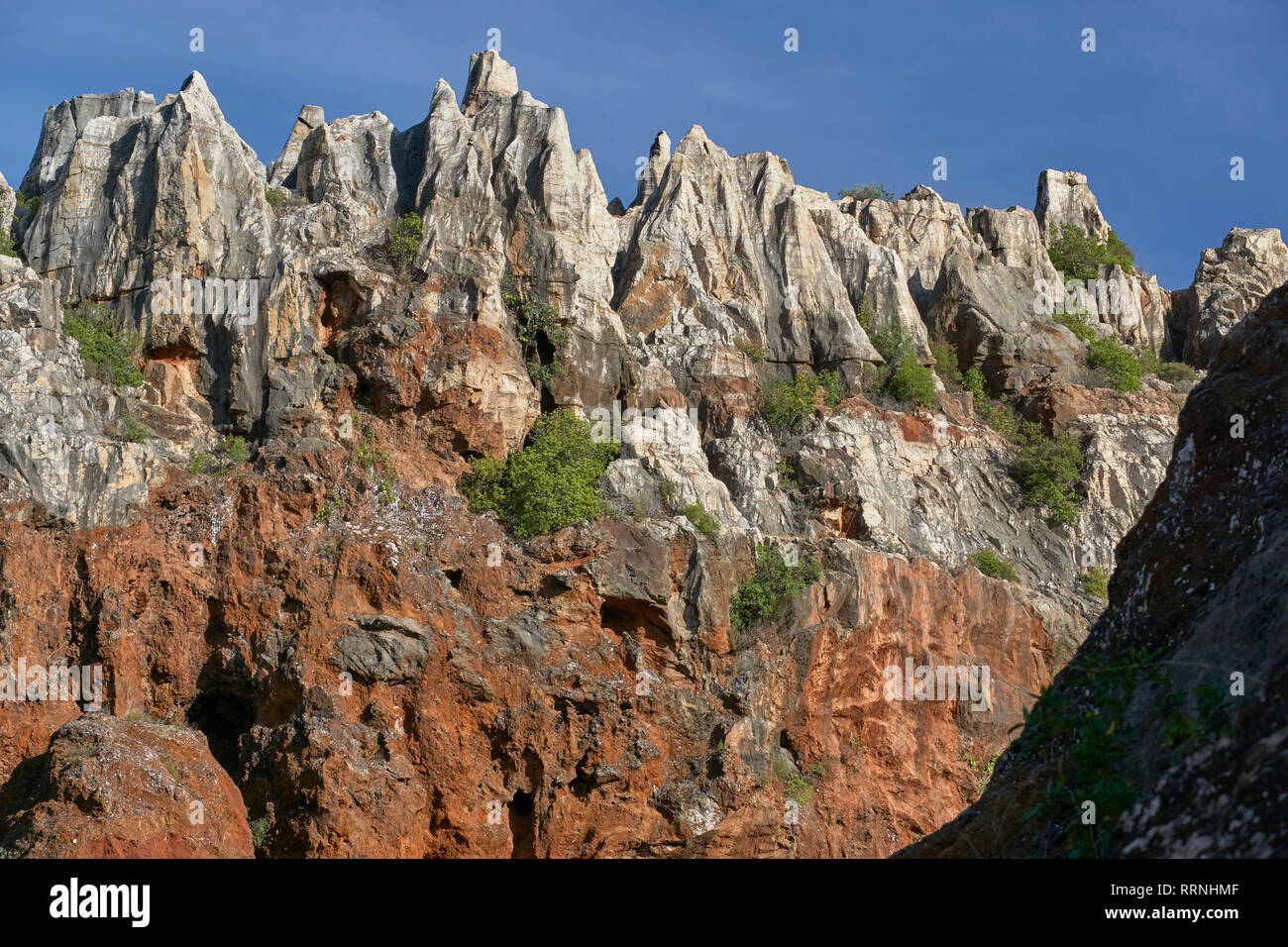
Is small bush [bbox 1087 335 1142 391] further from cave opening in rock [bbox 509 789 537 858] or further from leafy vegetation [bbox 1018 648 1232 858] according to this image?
leafy vegetation [bbox 1018 648 1232 858]

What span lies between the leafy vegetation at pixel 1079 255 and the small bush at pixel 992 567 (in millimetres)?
15199

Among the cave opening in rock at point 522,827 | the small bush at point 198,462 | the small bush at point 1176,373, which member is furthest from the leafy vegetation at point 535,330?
the small bush at point 1176,373

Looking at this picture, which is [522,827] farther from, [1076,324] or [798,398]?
[1076,324]

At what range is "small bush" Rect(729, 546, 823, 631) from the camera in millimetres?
22984

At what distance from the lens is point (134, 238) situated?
2580 cm

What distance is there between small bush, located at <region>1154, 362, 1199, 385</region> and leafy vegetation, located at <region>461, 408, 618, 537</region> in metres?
18.7

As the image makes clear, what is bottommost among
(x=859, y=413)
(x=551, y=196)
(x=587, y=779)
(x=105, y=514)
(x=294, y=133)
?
(x=587, y=779)

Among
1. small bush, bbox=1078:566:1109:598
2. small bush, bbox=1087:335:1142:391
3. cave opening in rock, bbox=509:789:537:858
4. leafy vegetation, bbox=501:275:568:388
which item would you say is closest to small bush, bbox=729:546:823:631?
cave opening in rock, bbox=509:789:537:858

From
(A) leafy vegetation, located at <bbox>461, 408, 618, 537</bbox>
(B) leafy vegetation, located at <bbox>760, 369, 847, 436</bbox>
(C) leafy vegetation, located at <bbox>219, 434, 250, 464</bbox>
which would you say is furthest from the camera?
(B) leafy vegetation, located at <bbox>760, 369, 847, 436</bbox>

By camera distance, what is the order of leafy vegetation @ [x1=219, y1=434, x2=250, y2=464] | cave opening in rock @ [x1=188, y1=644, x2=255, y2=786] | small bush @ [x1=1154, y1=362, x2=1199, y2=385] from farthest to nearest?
small bush @ [x1=1154, y1=362, x2=1199, y2=385], leafy vegetation @ [x1=219, y1=434, x2=250, y2=464], cave opening in rock @ [x1=188, y1=644, x2=255, y2=786]

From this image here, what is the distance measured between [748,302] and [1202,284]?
708 inches

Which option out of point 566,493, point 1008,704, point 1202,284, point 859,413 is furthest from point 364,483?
point 1202,284
